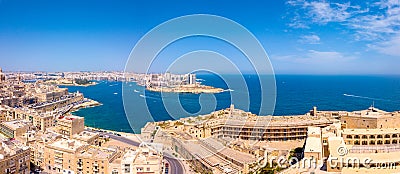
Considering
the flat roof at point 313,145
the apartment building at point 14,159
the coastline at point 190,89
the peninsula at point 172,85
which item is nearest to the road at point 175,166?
the flat roof at point 313,145

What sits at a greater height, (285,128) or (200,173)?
(285,128)

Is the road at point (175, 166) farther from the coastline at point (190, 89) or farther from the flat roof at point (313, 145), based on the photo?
the coastline at point (190, 89)

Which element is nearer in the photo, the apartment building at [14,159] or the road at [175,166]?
the apartment building at [14,159]

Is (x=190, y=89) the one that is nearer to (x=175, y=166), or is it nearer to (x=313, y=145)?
(x=175, y=166)

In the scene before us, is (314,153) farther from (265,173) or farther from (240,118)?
(240,118)

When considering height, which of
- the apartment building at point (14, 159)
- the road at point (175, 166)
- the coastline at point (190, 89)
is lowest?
the road at point (175, 166)

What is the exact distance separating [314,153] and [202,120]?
13.8 feet

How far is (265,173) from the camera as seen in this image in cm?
488

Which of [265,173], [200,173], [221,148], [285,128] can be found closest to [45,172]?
[200,173]

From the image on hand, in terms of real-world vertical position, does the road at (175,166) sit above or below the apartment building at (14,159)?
below

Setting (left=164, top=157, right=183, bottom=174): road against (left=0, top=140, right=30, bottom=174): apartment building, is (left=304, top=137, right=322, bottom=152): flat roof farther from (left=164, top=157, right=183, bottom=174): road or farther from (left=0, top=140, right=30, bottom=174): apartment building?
(left=0, top=140, right=30, bottom=174): apartment building

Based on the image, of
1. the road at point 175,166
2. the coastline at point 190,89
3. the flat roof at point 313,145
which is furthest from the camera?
the coastline at point 190,89

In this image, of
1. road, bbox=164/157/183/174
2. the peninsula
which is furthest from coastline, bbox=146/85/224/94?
road, bbox=164/157/183/174

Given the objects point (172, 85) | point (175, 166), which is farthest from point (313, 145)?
point (172, 85)
